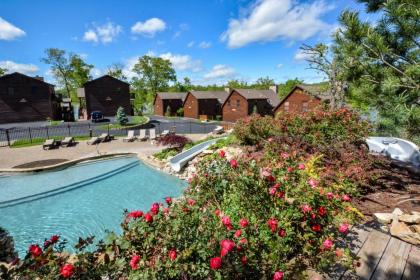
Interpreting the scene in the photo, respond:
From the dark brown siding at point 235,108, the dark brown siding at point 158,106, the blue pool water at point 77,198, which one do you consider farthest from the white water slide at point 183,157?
the dark brown siding at point 158,106

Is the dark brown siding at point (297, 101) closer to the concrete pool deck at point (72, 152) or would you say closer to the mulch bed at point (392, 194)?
the concrete pool deck at point (72, 152)

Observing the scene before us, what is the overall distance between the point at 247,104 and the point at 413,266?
106 feet

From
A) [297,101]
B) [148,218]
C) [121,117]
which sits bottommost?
[148,218]

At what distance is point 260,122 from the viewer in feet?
33.3

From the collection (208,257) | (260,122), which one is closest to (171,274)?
(208,257)

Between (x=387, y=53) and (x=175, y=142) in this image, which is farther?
(x=175, y=142)

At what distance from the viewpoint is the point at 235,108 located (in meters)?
36.1

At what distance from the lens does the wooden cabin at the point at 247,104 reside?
113 feet

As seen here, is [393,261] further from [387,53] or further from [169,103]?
[169,103]

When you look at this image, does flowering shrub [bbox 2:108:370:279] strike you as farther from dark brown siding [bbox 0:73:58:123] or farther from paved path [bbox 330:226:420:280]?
dark brown siding [bbox 0:73:58:123]

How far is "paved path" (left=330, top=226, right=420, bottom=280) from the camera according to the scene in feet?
9.28

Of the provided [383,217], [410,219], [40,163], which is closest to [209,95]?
[40,163]

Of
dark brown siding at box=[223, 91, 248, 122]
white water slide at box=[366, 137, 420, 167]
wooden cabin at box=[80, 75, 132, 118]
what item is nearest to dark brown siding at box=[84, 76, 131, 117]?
wooden cabin at box=[80, 75, 132, 118]

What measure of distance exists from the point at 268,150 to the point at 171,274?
6.00 metres
